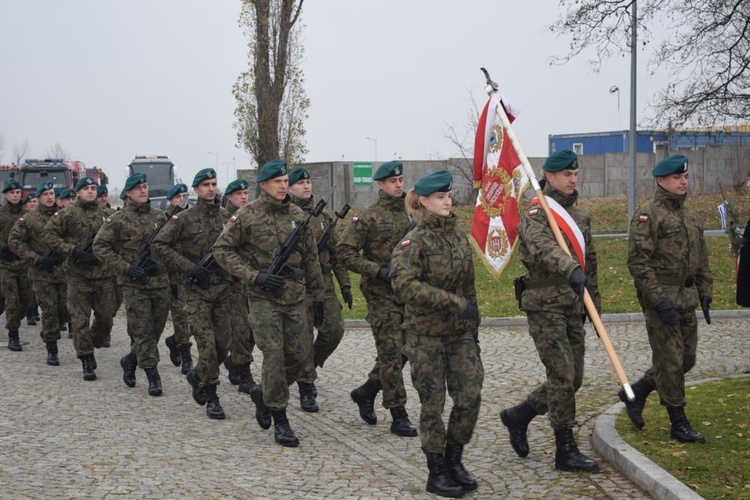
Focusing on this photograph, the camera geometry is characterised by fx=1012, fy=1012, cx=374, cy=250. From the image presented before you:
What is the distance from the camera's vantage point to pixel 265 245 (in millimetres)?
8578

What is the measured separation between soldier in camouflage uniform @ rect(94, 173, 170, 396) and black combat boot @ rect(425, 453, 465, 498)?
4.74 m

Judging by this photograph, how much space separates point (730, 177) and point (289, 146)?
1906 cm

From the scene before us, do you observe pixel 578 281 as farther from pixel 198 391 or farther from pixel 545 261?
pixel 198 391

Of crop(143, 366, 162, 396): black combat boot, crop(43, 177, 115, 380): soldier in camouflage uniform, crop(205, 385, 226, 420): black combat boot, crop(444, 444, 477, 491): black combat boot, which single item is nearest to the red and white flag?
crop(444, 444, 477, 491): black combat boot

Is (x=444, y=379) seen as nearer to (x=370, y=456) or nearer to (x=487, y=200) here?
(x=370, y=456)

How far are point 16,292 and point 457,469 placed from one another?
9.39m

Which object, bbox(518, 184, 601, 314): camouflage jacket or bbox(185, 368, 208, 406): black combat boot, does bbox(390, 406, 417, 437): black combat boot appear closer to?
bbox(518, 184, 601, 314): camouflage jacket

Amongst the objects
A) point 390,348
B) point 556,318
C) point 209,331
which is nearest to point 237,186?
point 209,331

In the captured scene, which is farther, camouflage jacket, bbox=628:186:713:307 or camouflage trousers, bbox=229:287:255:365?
camouflage trousers, bbox=229:287:255:365

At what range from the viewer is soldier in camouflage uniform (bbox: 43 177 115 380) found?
1175cm

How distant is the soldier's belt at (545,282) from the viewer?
7.23 metres

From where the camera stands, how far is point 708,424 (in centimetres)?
816

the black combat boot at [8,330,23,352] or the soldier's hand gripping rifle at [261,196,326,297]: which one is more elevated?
the soldier's hand gripping rifle at [261,196,326,297]

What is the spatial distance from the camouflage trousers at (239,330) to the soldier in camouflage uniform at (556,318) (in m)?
3.50
